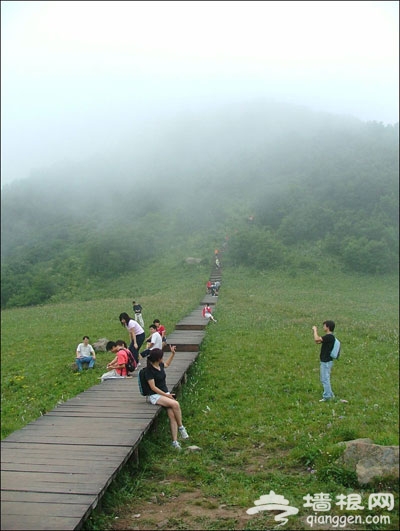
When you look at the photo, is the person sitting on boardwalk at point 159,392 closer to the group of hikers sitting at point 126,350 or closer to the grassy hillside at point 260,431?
the grassy hillside at point 260,431

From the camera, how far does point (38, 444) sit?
7.63 metres

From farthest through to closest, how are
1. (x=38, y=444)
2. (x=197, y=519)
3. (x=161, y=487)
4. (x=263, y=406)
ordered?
(x=263, y=406), (x=38, y=444), (x=161, y=487), (x=197, y=519)

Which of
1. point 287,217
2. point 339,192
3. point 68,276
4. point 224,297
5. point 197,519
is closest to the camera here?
point 197,519

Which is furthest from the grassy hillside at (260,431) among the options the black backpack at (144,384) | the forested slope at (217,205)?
the forested slope at (217,205)

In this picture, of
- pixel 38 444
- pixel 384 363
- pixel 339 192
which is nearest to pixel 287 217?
pixel 339 192

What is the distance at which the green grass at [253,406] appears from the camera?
6797 millimetres

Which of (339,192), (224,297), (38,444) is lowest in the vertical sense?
(224,297)

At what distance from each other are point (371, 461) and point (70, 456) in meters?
4.41

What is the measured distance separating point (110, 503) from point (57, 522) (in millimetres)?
1426

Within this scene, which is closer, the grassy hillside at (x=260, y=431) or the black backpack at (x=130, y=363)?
the grassy hillside at (x=260, y=431)

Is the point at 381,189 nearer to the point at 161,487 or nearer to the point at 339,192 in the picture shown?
the point at 339,192

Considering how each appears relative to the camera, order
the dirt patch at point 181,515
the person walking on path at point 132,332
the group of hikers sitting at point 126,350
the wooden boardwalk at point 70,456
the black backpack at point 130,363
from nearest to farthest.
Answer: the wooden boardwalk at point 70,456 < the dirt patch at point 181,515 < the group of hikers sitting at point 126,350 < the black backpack at point 130,363 < the person walking on path at point 132,332

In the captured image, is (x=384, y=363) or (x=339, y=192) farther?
(x=339, y=192)

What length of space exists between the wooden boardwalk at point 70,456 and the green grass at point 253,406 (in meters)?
0.44
